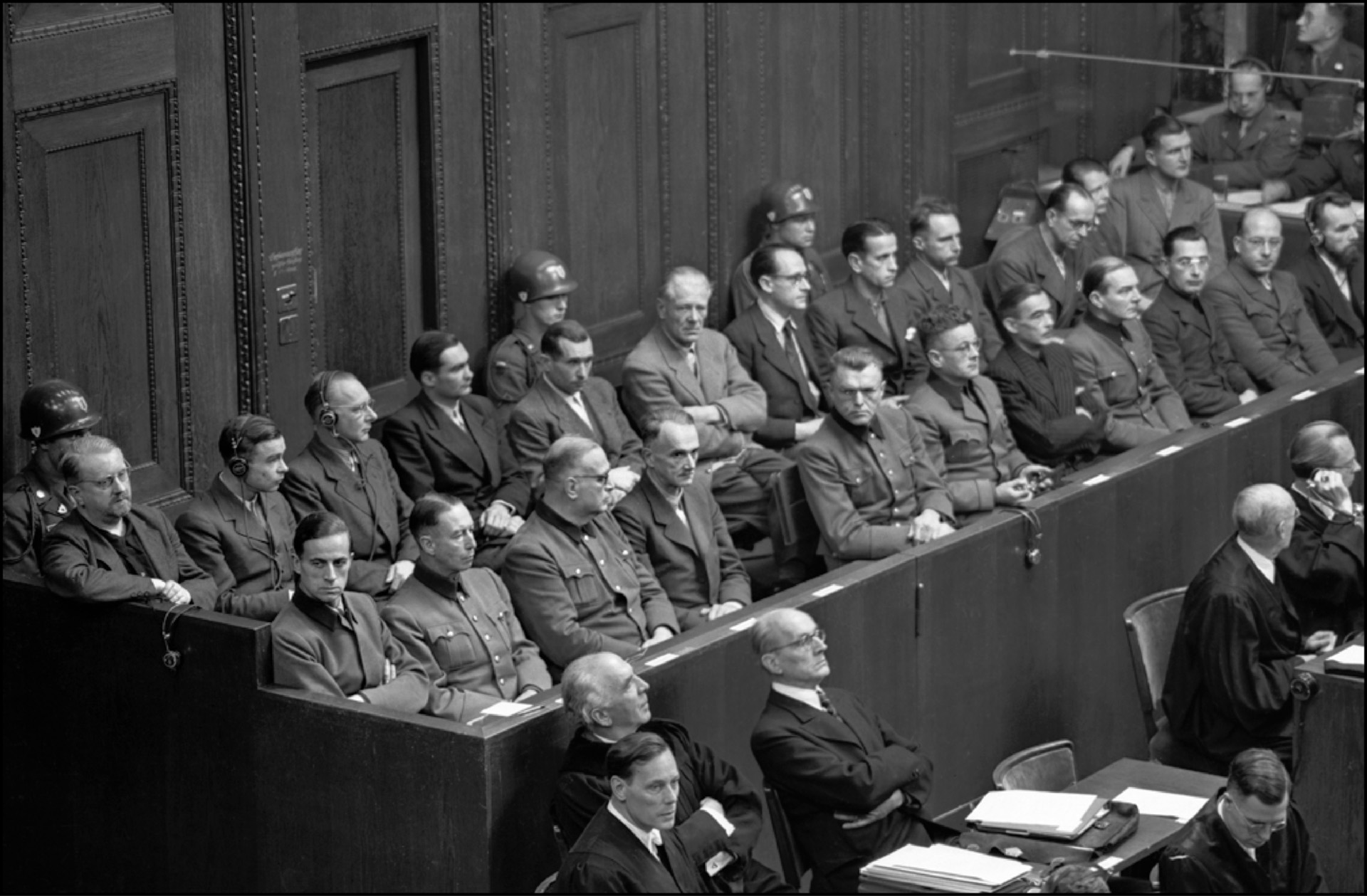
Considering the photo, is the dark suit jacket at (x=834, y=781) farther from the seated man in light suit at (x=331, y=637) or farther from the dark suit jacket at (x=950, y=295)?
the dark suit jacket at (x=950, y=295)

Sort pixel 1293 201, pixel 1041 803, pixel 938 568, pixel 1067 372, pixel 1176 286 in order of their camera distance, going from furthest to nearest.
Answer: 1. pixel 1293 201
2. pixel 1176 286
3. pixel 1067 372
4. pixel 938 568
5. pixel 1041 803

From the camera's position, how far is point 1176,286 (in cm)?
981

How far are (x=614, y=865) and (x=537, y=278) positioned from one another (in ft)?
11.4

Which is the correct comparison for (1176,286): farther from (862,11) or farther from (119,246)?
(119,246)

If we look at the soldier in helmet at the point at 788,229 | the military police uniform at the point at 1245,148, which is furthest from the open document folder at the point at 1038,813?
the military police uniform at the point at 1245,148

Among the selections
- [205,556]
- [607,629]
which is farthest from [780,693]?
[205,556]

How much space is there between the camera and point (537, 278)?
28.9 feet

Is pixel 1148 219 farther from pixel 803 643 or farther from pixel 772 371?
pixel 803 643

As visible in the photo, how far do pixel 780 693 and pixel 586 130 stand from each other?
11.2ft

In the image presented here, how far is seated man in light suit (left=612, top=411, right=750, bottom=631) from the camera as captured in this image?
7449mm

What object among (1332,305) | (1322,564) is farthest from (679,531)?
(1332,305)

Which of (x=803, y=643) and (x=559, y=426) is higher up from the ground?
(x=559, y=426)

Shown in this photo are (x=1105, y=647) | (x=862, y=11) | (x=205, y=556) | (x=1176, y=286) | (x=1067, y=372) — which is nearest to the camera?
(x=205, y=556)

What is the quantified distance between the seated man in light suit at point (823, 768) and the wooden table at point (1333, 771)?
107 centimetres
